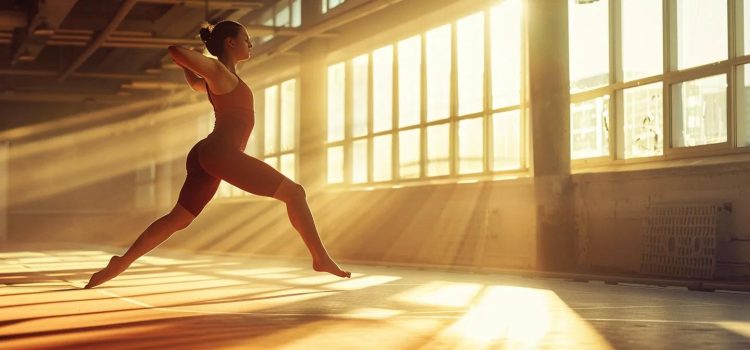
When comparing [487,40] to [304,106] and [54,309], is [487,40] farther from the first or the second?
[54,309]

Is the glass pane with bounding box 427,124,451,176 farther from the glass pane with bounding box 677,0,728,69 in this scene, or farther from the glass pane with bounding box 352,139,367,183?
the glass pane with bounding box 677,0,728,69

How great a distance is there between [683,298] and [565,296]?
804mm

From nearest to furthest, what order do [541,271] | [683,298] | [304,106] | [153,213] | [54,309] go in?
1. [54,309]
2. [683,298]
3. [541,271]
4. [304,106]
5. [153,213]

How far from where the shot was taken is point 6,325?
4809mm

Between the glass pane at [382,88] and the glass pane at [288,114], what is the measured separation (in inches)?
134

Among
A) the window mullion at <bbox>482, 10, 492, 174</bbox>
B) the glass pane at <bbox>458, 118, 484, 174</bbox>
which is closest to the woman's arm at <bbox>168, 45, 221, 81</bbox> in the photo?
the window mullion at <bbox>482, 10, 492, 174</bbox>

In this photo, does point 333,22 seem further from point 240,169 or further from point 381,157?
point 240,169

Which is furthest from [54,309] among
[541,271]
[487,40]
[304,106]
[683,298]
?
[304,106]

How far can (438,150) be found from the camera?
1405 centimetres

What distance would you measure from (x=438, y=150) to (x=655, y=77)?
4.28m

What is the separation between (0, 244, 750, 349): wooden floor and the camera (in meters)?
4.13

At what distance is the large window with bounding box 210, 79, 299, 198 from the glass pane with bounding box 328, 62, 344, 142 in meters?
1.75

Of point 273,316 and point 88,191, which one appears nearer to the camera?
point 273,316

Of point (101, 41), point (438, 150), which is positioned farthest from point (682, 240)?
point (101, 41)
